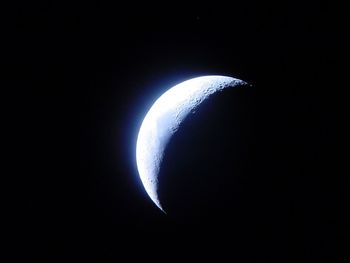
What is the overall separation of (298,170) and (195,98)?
1.13 m

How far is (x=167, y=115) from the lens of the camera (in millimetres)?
2842

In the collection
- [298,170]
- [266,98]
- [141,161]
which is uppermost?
[266,98]

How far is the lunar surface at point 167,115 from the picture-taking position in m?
2.82

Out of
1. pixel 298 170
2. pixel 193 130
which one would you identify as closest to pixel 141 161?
pixel 193 130

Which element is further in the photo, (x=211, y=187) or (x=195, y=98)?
(x=195, y=98)

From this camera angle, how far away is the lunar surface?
9.27 ft

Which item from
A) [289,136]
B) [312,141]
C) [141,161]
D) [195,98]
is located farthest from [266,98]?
[141,161]

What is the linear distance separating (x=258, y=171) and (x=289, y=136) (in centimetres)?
43

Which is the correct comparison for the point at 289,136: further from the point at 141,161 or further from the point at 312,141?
the point at 141,161

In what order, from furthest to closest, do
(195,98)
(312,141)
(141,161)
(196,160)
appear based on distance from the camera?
(312,141) < (141,161) < (195,98) < (196,160)

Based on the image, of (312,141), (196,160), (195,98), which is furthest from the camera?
(312,141)

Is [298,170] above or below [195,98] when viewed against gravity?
below

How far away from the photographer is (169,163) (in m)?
2.77

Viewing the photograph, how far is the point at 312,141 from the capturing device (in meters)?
3.41
